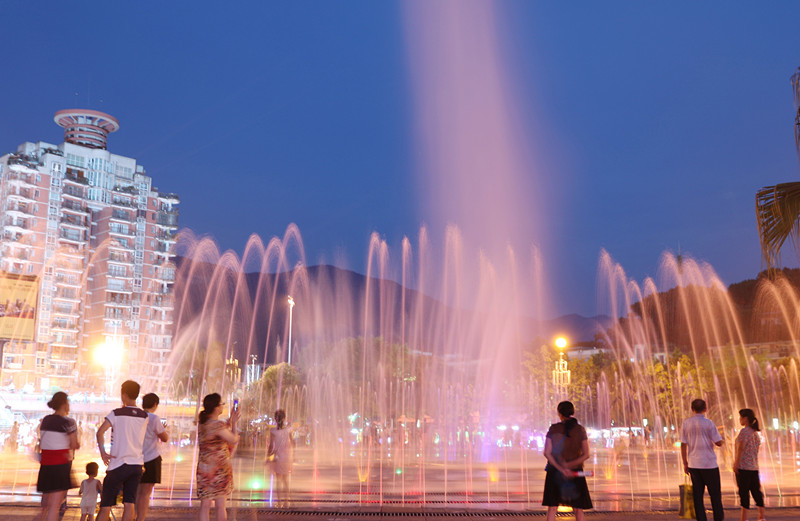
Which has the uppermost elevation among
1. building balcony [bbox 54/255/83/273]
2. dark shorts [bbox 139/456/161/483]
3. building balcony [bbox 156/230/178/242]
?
building balcony [bbox 156/230/178/242]

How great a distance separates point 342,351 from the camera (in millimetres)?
74125

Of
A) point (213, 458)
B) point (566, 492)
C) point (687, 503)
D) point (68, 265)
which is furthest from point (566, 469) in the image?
point (68, 265)

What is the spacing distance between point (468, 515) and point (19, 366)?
91850 millimetres

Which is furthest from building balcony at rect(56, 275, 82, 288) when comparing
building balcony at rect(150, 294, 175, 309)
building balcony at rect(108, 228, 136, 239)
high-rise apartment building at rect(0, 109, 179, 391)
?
building balcony at rect(150, 294, 175, 309)

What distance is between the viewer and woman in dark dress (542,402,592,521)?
855 cm

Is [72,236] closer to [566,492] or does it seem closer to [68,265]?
[68,265]

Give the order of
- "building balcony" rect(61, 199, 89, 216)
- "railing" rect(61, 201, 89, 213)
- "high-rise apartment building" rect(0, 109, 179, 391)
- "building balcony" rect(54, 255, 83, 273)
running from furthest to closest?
"railing" rect(61, 201, 89, 213) < "building balcony" rect(61, 199, 89, 216) < "building balcony" rect(54, 255, 83, 273) < "high-rise apartment building" rect(0, 109, 179, 391)

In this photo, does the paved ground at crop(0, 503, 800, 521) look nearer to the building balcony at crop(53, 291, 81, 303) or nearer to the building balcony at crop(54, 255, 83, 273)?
the building balcony at crop(53, 291, 81, 303)

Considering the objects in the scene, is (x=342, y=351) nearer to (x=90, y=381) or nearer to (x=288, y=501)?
(x=90, y=381)

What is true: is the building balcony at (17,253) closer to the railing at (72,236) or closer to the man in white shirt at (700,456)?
the railing at (72,236)

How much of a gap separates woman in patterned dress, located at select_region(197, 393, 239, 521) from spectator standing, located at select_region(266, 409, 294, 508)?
494 cm

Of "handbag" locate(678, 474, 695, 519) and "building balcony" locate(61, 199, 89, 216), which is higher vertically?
"building balcony" locate(61, 199, 89, 216)

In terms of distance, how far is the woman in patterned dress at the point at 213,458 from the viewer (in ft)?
26.9

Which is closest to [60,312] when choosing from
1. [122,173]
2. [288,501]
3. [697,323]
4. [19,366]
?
[19,366]
